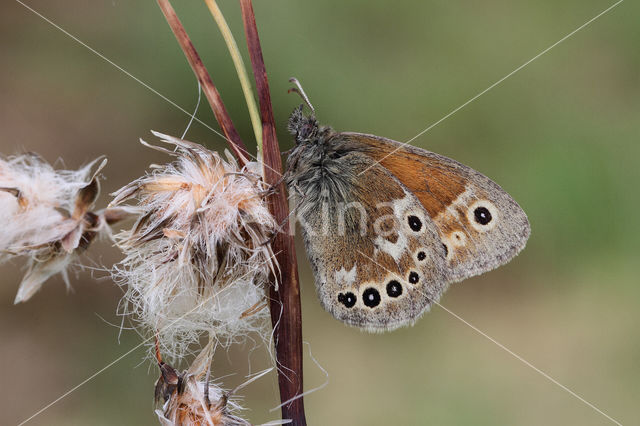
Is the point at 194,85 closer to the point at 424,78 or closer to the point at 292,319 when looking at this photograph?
the point at 424,78

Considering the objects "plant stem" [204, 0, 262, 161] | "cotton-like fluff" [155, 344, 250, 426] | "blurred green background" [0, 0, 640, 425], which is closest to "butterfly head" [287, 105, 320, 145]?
"plant stem" [204, 0, 262, 161]

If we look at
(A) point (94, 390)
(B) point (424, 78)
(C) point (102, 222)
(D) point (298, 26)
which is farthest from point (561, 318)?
(C) point (102, 222)

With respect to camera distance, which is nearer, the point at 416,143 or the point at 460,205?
the point at 460,205

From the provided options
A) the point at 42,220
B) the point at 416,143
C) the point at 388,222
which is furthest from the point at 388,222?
the point at 416,143

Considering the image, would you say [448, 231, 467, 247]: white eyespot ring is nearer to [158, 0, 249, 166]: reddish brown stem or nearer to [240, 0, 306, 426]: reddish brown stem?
[240, 0, 306, 426]: reddish brown stem

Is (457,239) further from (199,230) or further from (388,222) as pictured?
(199,230)

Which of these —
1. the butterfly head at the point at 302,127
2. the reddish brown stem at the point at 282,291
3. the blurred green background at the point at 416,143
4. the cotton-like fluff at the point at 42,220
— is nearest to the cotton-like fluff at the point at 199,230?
the reddish brown stem at the point at 282,291

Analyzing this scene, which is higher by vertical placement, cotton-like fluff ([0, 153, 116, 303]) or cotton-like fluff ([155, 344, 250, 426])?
cotton-like fluff ([0, 153, 116, 303])

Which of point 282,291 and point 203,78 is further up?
point 203,78
